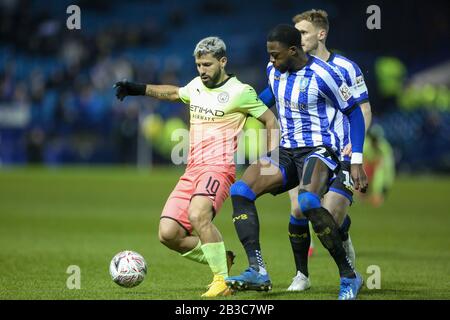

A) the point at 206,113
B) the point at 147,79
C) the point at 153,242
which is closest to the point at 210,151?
the point at 206,113

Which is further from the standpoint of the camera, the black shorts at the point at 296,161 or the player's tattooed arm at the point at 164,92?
the player's tattooed arm at the point at 164,92

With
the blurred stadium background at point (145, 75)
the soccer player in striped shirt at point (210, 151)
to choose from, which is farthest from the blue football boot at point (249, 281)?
the blurred stadium background at point (145, 75)

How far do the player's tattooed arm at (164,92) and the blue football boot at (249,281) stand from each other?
1959mm

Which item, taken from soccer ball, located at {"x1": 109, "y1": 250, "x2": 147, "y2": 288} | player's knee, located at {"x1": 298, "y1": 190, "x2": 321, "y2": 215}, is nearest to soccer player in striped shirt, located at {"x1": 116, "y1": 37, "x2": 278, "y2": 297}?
soccer ball, located at {"x1": 109, "y1": 250, "x2": 147, "y2": 288}

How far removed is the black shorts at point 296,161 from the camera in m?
8.13

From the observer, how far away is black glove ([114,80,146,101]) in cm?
877

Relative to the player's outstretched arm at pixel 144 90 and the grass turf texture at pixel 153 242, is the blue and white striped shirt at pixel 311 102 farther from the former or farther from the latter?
the grass turf texture at pixel 153 242

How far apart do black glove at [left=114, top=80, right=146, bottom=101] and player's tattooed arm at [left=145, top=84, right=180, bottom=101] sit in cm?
7

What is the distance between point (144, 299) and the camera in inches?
307

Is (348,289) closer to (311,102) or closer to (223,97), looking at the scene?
(311,102)

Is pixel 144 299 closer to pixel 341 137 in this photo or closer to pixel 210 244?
pixel 210 244

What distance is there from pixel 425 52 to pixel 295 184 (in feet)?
89.3

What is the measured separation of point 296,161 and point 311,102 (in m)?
0.55
